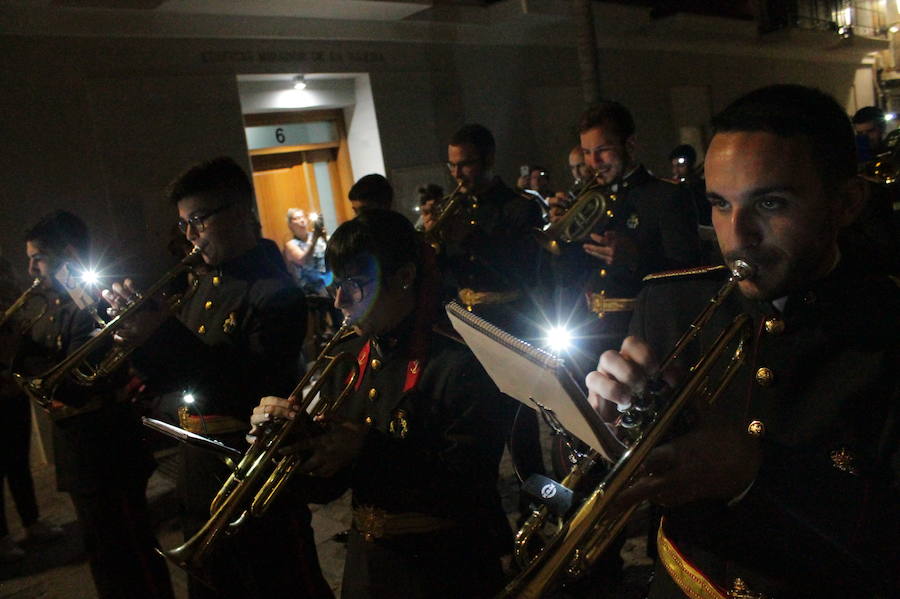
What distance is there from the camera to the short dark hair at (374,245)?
236cm

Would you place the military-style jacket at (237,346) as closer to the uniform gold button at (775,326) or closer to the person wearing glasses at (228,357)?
the person wearing glasses at (228,357)

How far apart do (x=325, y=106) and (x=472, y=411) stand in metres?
8.56

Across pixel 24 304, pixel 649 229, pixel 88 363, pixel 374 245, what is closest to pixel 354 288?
pixel 374 245

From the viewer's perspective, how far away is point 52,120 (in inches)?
281

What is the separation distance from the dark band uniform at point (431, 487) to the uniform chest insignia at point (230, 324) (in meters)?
1.06

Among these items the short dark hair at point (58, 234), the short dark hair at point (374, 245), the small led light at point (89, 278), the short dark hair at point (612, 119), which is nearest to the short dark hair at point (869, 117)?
the short dark hair at point (612, 119)

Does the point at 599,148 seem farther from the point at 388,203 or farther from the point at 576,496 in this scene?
the point at 576,496

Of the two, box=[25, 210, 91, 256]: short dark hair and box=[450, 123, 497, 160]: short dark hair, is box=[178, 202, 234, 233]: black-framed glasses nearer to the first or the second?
box=[25, 210, 91, 256]: short dark hair

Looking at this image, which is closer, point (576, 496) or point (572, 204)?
point (576, 496)

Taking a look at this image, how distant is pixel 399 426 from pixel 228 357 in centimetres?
117

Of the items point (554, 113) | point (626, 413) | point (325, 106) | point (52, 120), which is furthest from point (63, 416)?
point (554, 113)

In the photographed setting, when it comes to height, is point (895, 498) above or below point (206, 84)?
below

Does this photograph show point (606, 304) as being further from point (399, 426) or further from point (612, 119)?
point (399, 426)

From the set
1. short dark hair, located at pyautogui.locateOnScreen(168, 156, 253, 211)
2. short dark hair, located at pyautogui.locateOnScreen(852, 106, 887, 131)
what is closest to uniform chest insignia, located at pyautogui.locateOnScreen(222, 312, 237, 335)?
short dark hair, located at pyautogui.locateOnScreen(168, 156, 253, 211)
